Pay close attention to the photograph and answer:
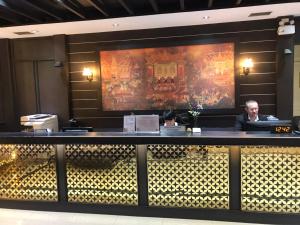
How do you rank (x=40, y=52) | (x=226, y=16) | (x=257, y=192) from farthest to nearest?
(x=40, y=52) < (x=226, y=16) < (x=257, y=192)

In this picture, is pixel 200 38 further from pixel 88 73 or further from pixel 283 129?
pixel 283 129

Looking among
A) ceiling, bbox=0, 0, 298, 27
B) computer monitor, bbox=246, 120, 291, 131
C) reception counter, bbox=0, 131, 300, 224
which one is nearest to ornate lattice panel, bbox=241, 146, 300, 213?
reception counter, bbox=0, 131, 300, 224

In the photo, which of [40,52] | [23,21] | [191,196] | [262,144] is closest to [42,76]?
[40,52]

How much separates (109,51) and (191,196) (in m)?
4.43

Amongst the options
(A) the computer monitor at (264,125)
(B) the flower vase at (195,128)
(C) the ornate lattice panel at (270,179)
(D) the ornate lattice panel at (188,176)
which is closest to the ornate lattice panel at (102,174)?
(D) the ornate lattice panel at (188,176)

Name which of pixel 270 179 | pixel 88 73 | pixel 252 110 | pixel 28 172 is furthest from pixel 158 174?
pixel 88 73

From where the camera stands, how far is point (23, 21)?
18.5 feet

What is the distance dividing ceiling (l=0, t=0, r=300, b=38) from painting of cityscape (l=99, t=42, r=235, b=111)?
634 mm

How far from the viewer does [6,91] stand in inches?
278

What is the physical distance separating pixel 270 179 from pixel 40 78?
6108mm

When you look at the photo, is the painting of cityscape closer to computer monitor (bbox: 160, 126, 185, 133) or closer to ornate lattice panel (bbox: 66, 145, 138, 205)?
computer monitor (bbox: 160, 126, 185, 133)

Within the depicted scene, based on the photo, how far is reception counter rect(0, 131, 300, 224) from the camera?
2918 mm

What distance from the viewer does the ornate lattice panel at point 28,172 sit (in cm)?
343

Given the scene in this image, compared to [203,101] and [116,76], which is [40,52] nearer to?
[116,76]
